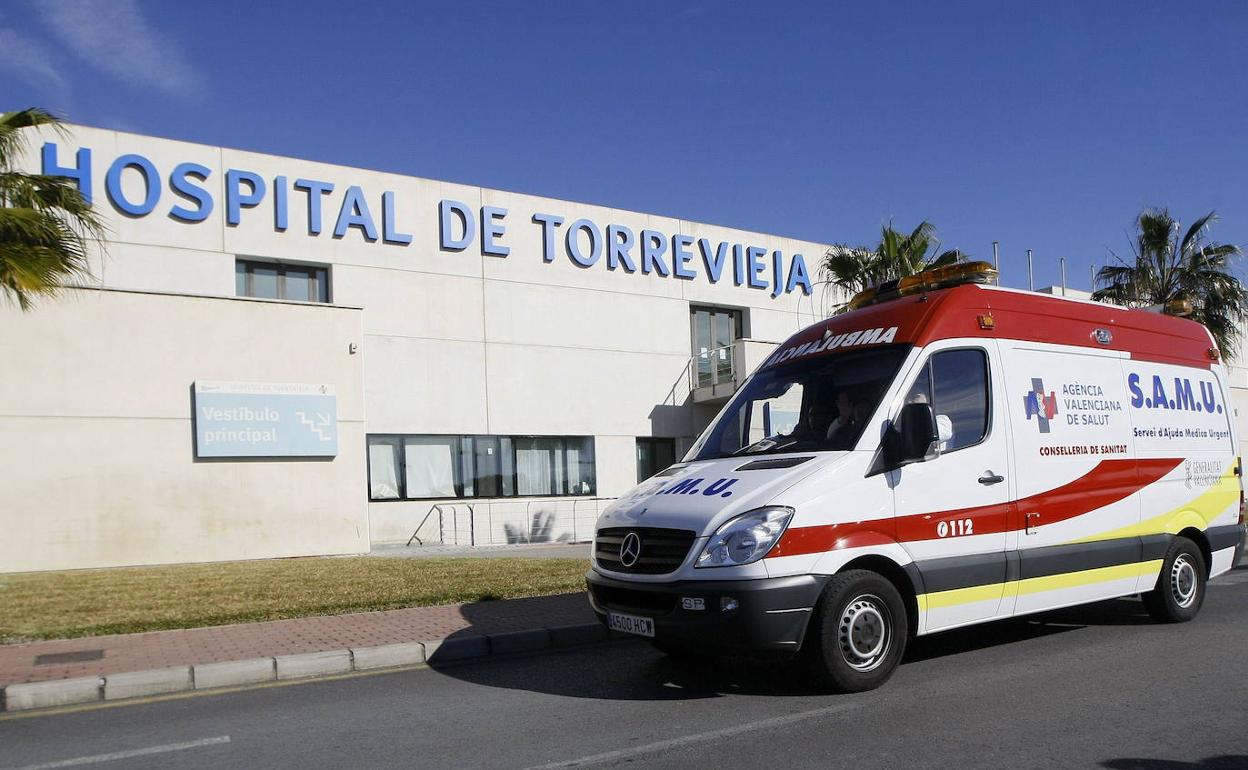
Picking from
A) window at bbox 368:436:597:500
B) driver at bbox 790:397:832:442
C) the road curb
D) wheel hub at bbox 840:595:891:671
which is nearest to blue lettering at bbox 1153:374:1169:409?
driver at bbox 790:397:832:442

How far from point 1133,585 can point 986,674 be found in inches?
89.5

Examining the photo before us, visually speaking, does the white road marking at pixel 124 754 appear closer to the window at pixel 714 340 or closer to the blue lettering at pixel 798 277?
the window at pixel 714 340

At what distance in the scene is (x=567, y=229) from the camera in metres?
25.0

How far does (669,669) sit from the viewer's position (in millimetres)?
7500

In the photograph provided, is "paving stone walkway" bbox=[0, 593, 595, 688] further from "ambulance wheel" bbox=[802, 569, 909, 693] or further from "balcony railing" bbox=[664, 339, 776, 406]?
"balcony railing" bbox=[664, 339, 776, 406]

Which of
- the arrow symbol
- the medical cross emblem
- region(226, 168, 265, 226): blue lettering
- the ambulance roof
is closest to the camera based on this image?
the ambulance roof

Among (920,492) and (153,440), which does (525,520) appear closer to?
(153,440)

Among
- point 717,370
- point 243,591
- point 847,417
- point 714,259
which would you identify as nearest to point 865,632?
point 847,417

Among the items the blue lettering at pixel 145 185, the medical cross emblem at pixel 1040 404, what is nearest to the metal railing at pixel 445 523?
the blue lettering at pixel 145 185

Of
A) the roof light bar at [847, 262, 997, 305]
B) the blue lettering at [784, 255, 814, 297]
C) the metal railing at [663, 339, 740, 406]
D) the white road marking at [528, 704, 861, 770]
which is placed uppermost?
the blue lettering at [784, 255, 814, 297]

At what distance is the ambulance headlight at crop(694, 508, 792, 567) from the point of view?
603 centimetres

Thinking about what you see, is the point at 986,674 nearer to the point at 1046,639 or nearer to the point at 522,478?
the point at 1046,639

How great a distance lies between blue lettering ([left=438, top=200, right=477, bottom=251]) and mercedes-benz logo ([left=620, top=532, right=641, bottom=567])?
1742 cm

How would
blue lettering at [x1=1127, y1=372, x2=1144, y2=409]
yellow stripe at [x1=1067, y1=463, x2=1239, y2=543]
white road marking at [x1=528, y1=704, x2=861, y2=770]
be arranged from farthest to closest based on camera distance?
blue lettering at [x1=1127, y1=372, x2=1144, y2=409] → yellow stripe at [x1=1067, y1=463, x2=1239, y2=543] → white road marking at [x1=528, y1=704, x2=861, y2=770]
